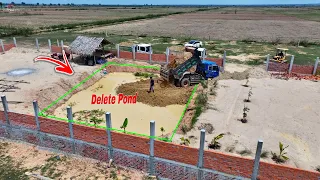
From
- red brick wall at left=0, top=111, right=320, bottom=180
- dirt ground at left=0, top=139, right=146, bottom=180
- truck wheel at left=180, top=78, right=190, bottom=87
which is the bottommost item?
dirt ground at left=0, top=139, right=146, bottom=180

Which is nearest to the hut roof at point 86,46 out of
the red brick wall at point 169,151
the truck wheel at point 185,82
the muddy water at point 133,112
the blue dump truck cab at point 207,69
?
the muddy water at point 133,112

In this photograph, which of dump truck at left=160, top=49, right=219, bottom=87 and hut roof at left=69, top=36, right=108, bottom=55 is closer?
dump truck at left=160, top=49, right=219, bottom=87

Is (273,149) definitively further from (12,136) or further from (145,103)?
(12,136)

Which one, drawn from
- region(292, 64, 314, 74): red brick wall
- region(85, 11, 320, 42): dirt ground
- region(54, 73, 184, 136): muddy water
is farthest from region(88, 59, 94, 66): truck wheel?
region(85, 11, 320, 42): dirt ground

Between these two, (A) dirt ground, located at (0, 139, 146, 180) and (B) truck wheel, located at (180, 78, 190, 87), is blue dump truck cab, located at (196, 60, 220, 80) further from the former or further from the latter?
(A) dirt ground, located at (0, 139, 146, 180)

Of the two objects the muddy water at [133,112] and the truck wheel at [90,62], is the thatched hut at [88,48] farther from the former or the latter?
the muddy water at [133,112]

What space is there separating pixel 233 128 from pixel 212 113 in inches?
70.7

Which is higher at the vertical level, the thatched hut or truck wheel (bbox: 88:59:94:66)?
the thatched hut

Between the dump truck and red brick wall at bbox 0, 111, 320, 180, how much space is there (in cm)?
952

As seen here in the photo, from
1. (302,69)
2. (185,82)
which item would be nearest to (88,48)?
(185,82)

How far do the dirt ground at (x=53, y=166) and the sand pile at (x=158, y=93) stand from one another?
Answer: 7103mm

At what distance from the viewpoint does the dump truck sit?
1725 centimetres

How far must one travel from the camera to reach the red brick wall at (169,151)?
23.0 feet

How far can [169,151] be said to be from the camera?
7.89m
